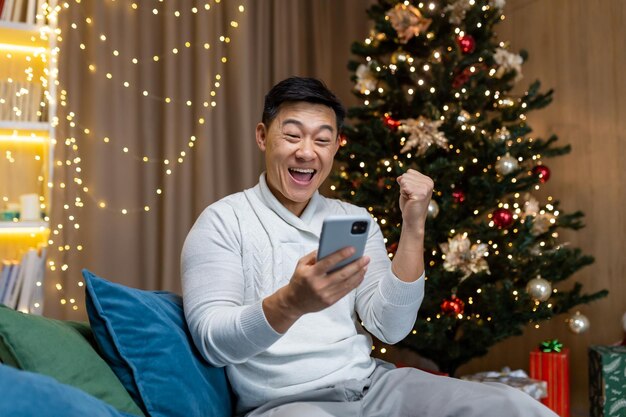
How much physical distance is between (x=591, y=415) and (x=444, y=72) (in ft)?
5.09

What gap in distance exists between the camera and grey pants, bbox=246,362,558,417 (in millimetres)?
1424

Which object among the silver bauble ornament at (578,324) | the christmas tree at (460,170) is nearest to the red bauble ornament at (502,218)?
the christmas tree at (460,170)

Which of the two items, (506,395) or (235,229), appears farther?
(235,229)

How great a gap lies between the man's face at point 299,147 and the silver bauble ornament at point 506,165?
1271 millimetres

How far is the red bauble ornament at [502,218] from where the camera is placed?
2.92 m

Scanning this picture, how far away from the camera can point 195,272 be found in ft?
5.14

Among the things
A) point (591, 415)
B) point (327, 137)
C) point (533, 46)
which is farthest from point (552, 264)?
point (327, 137)

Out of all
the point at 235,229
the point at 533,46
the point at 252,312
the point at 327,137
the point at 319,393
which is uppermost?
the point at 533,46

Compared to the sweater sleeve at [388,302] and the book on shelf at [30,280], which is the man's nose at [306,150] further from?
the book on shelf at [30,280]

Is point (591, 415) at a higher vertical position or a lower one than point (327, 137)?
lower

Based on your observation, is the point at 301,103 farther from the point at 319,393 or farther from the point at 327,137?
the point at 319,393

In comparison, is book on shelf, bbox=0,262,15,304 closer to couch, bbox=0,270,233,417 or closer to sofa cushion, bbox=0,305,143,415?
couch, bbox=0,270,233,417

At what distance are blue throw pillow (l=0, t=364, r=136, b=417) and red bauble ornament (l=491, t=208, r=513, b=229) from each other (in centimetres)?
217

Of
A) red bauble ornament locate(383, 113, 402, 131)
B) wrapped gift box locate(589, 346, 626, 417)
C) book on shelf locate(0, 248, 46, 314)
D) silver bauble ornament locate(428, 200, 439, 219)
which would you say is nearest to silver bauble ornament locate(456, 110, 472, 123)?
red bauble ornament locate(383, 113, 402, 131)
